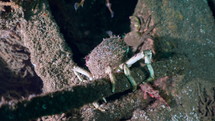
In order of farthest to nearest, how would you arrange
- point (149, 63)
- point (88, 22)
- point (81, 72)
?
point (88, 22) < point (81, 72) < point (149, 63)

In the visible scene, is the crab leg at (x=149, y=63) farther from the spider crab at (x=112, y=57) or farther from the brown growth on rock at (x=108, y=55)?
the brown growth on rock at (x=108, y=55)

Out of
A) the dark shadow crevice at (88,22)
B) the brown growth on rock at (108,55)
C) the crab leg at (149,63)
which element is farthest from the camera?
the dark shadow crevice at (88,22)

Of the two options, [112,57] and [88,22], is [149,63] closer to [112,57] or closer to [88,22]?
[112,57]

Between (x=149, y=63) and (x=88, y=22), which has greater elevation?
A: (x=88, y=22)

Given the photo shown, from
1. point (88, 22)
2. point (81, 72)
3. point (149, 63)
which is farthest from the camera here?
point (88, 22)

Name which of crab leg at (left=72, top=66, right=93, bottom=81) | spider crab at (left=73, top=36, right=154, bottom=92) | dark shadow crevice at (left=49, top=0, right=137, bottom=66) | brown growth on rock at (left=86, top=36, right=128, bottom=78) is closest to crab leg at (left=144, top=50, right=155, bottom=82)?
spider crab at (left=73, top=36, right=154, bottom=92)

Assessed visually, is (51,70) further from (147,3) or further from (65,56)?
(147,3)

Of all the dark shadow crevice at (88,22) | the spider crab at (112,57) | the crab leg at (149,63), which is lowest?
the crab leg at (149,63)

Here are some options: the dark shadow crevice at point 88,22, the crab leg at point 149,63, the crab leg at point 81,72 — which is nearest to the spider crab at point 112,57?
the crab leg at point 149,63

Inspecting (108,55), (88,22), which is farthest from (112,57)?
(88,22)

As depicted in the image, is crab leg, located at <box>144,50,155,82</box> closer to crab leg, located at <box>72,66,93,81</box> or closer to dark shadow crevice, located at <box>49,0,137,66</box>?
crab leg, located at <box>72,66,93,81</box>

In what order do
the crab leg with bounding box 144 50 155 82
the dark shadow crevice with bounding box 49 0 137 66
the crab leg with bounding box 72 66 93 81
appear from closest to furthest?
the crab leg with bounding box 144 50 155 82 < the crab leg with bounding box 72 66 93 81 < the dark shadow crevice with bounding box 49 0 137 66

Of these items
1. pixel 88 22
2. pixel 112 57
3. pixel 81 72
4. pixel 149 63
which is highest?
pixel 88 22
